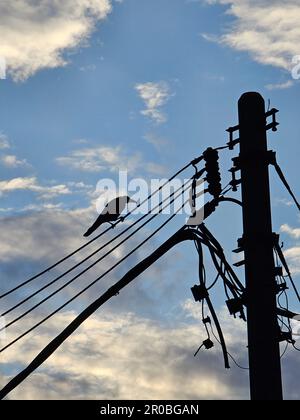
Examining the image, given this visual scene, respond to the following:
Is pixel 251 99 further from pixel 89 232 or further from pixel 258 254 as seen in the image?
pixel 89 232

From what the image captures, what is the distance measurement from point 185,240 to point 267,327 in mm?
2318

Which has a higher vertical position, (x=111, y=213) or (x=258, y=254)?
(x=111, y=213)

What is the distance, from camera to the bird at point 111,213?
16.2 m

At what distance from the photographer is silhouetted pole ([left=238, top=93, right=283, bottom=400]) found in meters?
10.9

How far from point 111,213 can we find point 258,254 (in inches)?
218

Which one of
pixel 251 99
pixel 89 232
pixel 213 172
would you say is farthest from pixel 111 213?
pixel 251 99

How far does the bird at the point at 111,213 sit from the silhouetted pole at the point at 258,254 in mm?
4411

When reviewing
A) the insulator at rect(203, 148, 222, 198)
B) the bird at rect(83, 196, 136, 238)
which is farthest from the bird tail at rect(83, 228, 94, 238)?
the insulator at rect(203, 148, 222, 198)

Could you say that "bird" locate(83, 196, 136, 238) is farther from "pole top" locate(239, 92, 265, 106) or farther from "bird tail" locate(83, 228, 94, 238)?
"pole top" locate(239, 92, 265, 106)

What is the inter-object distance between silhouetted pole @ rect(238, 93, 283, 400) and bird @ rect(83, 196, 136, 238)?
4411 mm

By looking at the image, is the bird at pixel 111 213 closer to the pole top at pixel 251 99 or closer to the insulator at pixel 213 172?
the insulator at pixel 213 172

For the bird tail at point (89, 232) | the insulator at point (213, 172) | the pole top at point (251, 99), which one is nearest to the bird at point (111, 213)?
the bird tail at point (89, 232)

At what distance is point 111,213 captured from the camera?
1630 centimetres
